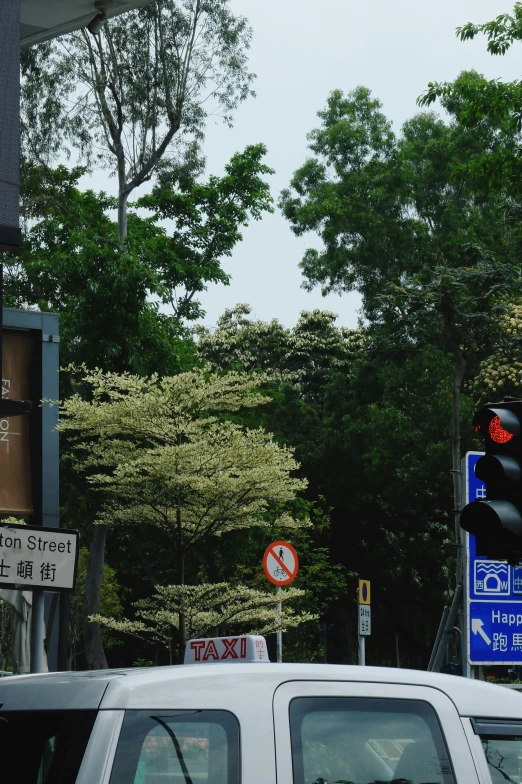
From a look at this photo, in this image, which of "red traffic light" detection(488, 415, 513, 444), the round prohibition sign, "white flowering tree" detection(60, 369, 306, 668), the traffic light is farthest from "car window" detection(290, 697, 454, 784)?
"white flowering tree" detection(60, 369, 306, 668)

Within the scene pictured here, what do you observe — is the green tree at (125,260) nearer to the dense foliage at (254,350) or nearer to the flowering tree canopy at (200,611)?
the dense foliage at (254,350)

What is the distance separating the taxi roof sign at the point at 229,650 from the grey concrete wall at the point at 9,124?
19.8ft

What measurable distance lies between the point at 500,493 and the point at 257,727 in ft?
8.85

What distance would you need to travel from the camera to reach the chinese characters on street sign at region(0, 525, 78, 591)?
5.98 metres

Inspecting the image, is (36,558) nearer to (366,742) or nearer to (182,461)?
(366,742)

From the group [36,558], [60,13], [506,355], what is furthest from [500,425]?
[506,355]

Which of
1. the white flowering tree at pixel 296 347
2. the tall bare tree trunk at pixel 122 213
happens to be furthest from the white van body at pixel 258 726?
the white flowering tree at pixel 296 347

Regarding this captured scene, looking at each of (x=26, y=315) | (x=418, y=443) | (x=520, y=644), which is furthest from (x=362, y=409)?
(x=520, y=644)

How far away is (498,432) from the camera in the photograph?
5.47 meters

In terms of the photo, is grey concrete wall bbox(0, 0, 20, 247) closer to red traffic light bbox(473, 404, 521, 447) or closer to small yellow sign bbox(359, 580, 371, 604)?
red traffic light bbox(473, 404, 521, 447)

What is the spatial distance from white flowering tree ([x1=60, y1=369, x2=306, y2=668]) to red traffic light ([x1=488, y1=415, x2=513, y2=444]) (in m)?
12.5

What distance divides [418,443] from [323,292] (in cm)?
880

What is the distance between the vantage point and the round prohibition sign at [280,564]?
14.4 metres

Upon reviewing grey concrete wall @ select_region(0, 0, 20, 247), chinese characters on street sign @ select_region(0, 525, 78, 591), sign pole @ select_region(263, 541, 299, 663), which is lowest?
sign pole @ select_region(263, 541, 299, 663)
